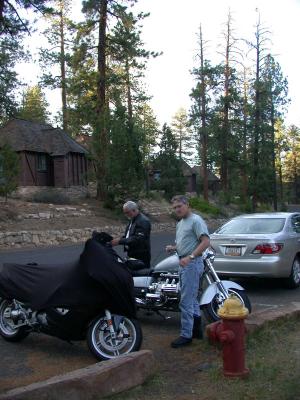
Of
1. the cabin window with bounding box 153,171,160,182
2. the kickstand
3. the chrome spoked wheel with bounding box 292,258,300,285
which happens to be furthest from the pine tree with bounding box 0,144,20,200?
the cabin window with bounding box 153,171,160,182

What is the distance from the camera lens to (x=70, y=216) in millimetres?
28672

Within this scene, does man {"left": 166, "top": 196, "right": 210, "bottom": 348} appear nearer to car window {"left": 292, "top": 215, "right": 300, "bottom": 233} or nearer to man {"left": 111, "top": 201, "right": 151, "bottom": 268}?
man {"left": 111, "top": 201, "right": 151, "bottom": 268}

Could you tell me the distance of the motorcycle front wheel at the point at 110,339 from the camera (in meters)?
5.86

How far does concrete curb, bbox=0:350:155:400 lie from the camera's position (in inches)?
179

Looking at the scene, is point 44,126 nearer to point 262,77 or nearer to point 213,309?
point 262,77

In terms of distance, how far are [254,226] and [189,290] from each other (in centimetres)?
520

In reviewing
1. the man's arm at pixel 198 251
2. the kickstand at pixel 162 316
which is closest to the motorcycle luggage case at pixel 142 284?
the kickstand at pixel 162 316

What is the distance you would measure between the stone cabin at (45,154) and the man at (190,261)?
3493cm

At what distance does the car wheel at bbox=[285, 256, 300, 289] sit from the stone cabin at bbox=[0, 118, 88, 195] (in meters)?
31.5

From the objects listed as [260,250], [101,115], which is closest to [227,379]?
[260,250]

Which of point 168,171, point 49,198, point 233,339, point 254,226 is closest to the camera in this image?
point 233,339

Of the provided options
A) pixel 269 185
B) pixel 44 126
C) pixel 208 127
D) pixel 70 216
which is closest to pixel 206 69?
pixel 208 127

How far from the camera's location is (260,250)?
10.6 metres

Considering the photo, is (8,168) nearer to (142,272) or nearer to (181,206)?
(142,272)
